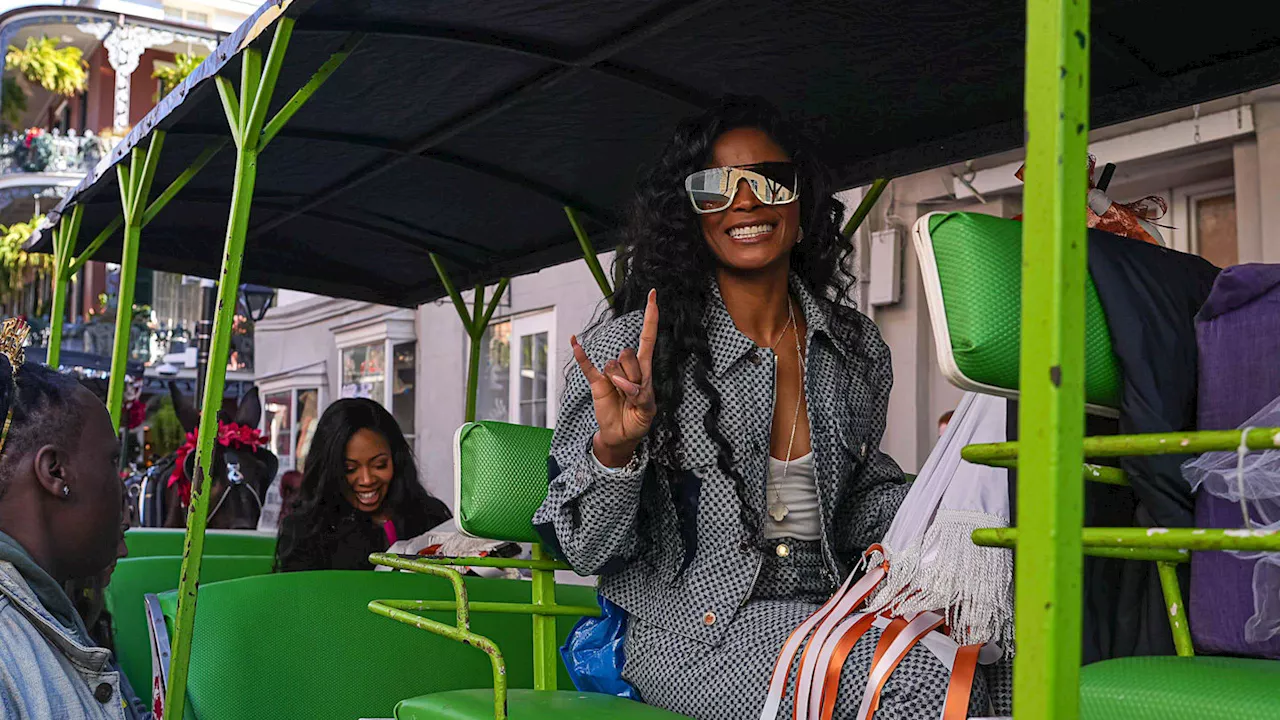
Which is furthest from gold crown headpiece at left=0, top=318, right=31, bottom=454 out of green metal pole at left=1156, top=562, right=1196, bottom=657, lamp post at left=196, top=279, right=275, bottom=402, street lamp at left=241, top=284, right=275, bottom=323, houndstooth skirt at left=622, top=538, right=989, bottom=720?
street lamp at left=241, top=284, right=275, bottom=323

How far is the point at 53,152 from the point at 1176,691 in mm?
27964

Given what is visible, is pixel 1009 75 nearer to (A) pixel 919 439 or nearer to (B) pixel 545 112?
(B) pixel 545 112

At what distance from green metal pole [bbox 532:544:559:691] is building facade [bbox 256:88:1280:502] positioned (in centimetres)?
59

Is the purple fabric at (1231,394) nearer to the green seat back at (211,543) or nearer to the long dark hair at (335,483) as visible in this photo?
the long dark hair at (335,483)

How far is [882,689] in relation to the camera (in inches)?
80.5

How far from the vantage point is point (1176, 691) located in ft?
4.59

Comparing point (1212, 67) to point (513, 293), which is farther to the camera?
point (513, 293)

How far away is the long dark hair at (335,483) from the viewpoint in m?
4.97

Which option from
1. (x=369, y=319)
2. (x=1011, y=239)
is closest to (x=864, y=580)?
(x=1011, y=239)

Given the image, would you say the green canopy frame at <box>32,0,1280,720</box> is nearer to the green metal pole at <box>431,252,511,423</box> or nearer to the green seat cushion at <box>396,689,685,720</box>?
the green seat cushion at <box>396,689,685,720</box>

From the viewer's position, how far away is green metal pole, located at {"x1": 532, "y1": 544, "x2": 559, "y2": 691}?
3.11m

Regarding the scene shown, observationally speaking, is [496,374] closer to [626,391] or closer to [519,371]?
[519,371]

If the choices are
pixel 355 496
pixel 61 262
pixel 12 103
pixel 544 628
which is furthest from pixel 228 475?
pixel 12 103

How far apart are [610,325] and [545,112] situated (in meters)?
1.56
